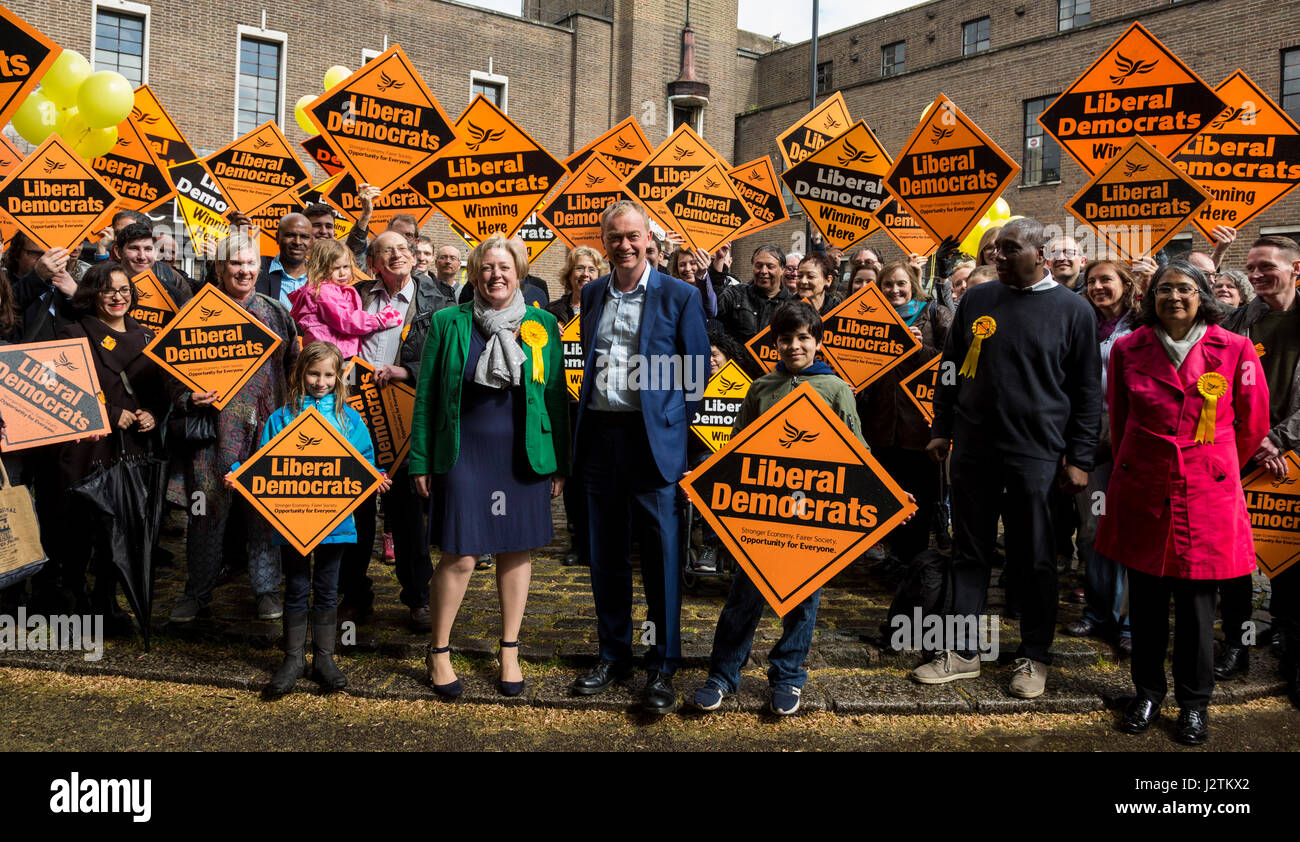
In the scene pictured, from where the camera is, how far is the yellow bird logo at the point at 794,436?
4.23 meters

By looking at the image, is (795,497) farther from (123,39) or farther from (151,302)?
(123,39)

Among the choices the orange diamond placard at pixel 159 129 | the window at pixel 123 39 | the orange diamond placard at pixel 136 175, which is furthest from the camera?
the window at pixel 123 39

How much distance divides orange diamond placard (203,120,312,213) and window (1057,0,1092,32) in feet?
101

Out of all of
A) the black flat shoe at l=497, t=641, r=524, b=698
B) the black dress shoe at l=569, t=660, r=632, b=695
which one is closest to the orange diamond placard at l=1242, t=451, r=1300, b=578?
the black dress shoe at l=569, t=660, r=632, b=695

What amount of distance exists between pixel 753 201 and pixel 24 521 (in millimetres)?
5905

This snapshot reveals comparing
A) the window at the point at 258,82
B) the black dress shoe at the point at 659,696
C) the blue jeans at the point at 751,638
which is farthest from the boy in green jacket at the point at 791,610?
the window at the point at 258,82

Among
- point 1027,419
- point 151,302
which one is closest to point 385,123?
point 151,302

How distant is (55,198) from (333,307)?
2.24 metres

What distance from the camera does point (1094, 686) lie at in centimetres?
475

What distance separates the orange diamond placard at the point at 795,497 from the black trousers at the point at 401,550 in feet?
6.48

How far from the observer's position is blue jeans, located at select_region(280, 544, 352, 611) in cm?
466

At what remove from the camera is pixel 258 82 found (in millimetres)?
26031

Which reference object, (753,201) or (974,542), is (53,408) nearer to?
(974,542)

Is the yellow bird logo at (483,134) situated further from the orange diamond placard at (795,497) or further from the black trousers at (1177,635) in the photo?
the black trousers at (1177,635)
